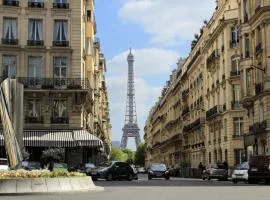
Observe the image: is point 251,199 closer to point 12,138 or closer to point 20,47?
point 12,138

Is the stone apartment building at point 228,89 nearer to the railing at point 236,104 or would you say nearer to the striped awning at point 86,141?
the railing at point 236,104

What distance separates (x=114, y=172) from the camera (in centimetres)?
4750

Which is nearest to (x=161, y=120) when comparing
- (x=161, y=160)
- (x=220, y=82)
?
(x=161, y=160)

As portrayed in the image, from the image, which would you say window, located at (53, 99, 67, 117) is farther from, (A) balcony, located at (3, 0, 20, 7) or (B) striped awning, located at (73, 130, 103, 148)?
(A) balcony, located at (3, 0, 20, 7)

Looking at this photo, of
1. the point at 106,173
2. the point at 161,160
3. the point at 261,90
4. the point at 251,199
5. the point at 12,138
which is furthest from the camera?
the point at 161,160

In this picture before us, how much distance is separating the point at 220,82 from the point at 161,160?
2970 inches

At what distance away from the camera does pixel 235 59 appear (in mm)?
65188

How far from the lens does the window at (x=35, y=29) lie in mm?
55500

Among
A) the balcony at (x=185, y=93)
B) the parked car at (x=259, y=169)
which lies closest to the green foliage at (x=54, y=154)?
the parked car at (x=259, y=169)

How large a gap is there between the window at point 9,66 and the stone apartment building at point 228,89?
21176mm

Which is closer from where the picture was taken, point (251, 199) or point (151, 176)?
point (251, 199)

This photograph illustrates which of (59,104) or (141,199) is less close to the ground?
(59,104)

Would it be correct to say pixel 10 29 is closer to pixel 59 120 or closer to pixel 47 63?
pixel 47 63

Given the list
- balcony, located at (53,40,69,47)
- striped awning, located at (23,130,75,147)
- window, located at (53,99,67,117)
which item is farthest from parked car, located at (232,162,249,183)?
balcony, located at (53,40,69,47)
